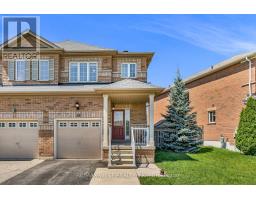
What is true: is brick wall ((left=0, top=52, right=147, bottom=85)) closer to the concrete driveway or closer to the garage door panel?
the garage door panel

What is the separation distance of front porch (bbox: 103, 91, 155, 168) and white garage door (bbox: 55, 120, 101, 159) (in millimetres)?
879

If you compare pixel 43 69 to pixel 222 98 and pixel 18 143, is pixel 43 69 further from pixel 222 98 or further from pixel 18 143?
pixel 222 98

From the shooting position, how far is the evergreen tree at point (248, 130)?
15.7 metres

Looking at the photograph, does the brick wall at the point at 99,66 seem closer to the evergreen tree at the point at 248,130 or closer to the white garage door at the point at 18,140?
the white garage door at the point at 18,140

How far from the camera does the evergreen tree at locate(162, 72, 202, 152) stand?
59.4ft

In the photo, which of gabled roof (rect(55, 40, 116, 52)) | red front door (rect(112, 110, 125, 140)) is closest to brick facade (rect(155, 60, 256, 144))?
red front door (rect(112, 110, 125, 140))

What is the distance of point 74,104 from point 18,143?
3676 millimetres

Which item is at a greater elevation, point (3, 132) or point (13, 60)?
point (13, 60)

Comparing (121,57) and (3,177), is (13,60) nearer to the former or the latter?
(121,57)

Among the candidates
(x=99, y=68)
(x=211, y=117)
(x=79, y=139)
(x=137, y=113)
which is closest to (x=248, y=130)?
(x=211, y=117)

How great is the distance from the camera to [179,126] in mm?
18562
